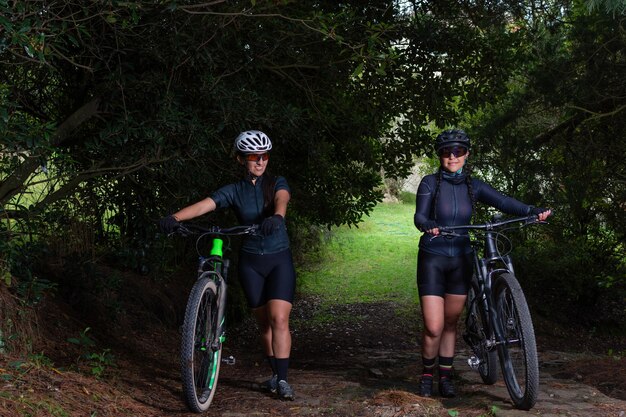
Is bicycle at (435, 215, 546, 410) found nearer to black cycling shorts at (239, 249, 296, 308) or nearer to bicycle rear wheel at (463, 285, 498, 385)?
bicycle rear wheel at (463, 285, 498, 385)

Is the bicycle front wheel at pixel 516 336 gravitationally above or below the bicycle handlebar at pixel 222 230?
below

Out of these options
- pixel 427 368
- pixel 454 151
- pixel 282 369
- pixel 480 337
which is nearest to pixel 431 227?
pixel 454 151

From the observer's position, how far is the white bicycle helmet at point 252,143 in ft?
18.9

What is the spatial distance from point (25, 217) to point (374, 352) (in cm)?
462

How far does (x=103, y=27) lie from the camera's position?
6613 mm

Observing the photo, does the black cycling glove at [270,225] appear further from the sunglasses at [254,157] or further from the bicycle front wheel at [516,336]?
the bicycle front wheel at [516,336]

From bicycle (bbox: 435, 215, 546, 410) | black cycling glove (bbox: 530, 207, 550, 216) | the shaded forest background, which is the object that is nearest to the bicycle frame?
bicycle (bbox: 435, 215, 546, 410)

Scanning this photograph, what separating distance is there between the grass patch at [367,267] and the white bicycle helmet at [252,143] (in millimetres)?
9132

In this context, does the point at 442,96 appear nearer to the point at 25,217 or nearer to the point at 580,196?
the point at 580,196

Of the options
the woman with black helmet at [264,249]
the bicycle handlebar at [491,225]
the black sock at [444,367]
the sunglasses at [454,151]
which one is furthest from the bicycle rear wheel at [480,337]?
the woman with black helmet at [264,249]

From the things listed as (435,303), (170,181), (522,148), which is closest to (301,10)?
(170,181)

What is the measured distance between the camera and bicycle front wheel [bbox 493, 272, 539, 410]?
5.11 meters

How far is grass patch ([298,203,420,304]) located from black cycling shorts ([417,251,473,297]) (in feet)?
28.0

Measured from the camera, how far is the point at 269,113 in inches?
300
